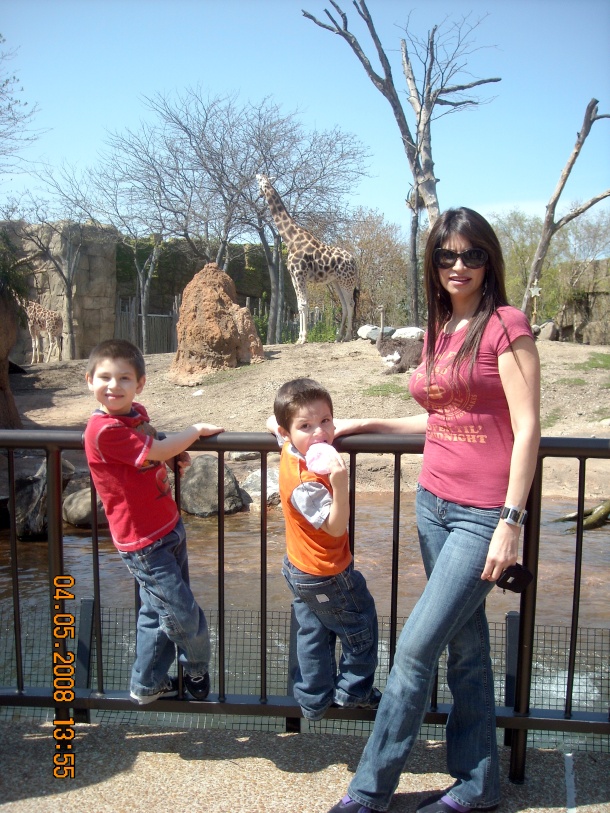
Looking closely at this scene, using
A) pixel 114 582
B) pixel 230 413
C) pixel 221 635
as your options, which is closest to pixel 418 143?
pixel 230 413

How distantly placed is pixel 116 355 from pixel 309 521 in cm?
86

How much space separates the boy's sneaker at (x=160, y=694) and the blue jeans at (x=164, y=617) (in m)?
0.02

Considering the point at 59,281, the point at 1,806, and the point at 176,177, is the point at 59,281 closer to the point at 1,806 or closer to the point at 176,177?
the point at 176,177

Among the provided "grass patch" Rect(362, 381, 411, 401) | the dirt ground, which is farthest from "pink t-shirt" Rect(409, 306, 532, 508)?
"grass patch" Rect(362, 381, 411, 401)

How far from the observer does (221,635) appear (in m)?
2.83

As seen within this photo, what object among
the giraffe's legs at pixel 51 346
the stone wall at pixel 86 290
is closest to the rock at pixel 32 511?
the giraffe's legs at pixel 51 346

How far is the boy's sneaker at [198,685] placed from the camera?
104 inches

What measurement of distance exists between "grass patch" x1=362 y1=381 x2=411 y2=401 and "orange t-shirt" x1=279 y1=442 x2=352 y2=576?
10760 millimetres

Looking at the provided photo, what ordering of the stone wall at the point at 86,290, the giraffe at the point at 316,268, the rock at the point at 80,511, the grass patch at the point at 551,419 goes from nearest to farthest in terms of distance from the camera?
the rock at the point at 80,511 → the grass patch at the point at 551,419 → the giraffe at the point at 316,268 → the stone wall at the point at 86,290

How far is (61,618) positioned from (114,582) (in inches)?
150

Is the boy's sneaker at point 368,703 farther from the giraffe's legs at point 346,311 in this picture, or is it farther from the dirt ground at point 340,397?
the giraffe's legs at point 346,311

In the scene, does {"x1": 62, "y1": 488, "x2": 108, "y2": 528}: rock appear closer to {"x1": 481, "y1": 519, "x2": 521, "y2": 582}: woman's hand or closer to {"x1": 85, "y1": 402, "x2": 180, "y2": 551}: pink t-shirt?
{"x1": 85, "y1": 402, "x2": 180, "y2": 551}: pink t-shirt

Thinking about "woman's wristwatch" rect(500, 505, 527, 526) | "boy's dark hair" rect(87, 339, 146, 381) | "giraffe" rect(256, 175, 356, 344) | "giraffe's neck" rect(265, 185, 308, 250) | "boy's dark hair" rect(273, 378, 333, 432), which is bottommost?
"woman's wristwatch" rect(500, 505, 527, 526)

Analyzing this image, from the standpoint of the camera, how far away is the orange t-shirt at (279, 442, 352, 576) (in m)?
2.29
